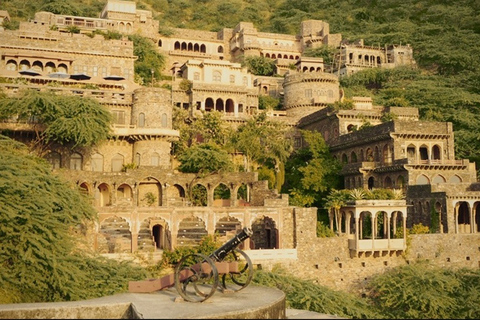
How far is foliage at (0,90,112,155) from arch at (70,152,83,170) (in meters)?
1.99

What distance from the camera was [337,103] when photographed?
4856cm

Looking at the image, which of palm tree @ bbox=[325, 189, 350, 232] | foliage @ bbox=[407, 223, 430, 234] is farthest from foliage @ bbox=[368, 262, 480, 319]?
palm tree @ bbox=[325, 189, 350, 232]

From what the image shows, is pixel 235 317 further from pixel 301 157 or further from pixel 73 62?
pixel 73 62

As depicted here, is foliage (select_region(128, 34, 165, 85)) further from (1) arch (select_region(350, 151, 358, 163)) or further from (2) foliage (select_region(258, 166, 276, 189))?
(1) arch (select_region(350, 151, 358, 163))

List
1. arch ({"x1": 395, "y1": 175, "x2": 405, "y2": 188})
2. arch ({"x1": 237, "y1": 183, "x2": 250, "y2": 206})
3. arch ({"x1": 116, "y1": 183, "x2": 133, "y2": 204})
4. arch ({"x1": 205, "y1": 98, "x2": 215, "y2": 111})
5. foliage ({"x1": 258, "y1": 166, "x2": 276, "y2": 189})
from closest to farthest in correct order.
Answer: arch ({"x1": 116, "y1": 183, "x2": 133, "y2": 204}) < arch ({"x1": 237, "y1": 183, "x2": 250, "y2": 206}) < arch ({"x1": 395, "y1": 175, "x2": 405, "y2": 188}) < foliage ({"x1": 258, "y1": 166, "x2": 276, "y2": 189}) < arch ({"x1": 205, "y1": 98, "x2": 215, "y2": 111})

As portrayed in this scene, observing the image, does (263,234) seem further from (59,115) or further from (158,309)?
(158,309)

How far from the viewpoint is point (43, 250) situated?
69.2 feet

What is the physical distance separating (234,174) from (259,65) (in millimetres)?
→ 36063

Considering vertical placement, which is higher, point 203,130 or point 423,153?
point 203,130

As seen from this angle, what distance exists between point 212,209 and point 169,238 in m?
2.93

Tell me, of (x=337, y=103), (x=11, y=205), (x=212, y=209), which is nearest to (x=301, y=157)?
(x=337, y=103)

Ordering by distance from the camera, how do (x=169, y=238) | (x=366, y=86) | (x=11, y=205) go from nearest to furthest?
(x=11, y=205) → (x=169, y=238) → (x=366, y=86)

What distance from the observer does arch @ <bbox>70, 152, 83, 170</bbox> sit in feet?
125

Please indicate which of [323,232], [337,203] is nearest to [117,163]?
[323,232]
